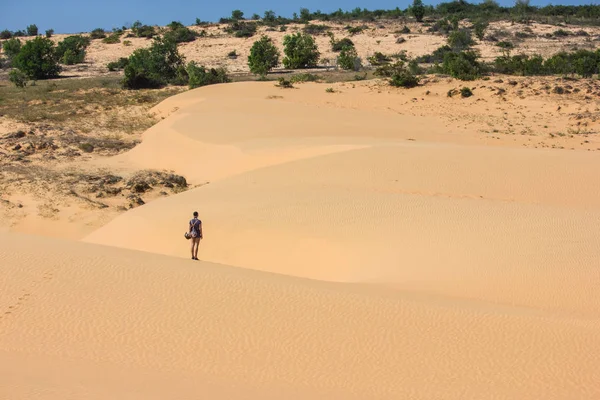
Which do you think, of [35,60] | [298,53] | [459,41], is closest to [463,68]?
[298,53]

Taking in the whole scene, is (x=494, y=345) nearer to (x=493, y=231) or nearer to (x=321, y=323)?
(x=321, y=323)

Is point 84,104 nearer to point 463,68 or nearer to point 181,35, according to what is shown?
point 463,68

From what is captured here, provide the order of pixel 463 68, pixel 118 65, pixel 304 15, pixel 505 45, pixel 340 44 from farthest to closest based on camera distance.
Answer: pixel 304 15 → pixel 340 44 → pixel 505 45 → pixel 118 65 → pixel 463 68

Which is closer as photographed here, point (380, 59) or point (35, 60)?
point (35, 60)

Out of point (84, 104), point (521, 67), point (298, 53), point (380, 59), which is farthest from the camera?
point (380, 59)

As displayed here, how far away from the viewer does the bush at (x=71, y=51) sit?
51719 mm

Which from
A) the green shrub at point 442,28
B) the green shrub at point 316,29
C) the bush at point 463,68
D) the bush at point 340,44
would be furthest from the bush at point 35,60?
the green shrub at point 442,28

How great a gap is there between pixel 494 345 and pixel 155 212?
9.81 m

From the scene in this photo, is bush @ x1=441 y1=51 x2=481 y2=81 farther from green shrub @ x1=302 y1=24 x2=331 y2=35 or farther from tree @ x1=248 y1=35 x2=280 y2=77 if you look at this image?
green shrub @ x1=302 y1=24 x2=331 y2=35

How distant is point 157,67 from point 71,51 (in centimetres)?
1569

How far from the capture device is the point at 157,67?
133 ft

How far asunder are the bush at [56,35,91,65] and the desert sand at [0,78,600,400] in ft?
117

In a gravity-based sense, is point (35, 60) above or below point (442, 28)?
below

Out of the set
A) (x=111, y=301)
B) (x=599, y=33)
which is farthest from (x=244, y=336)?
(x=599, y=33)
